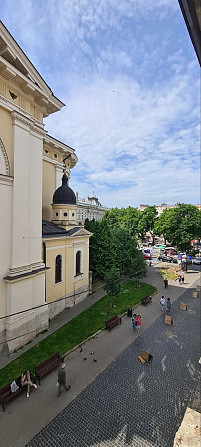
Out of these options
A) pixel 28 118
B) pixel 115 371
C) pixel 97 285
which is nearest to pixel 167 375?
pixel 115 371

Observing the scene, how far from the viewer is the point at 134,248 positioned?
28.4 metres

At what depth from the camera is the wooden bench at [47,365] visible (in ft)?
34.4

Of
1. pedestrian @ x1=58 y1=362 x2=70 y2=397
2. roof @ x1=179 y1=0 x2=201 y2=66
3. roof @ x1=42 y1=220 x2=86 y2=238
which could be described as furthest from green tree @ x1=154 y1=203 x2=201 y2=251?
roof @ x1=179 y1=0 x2=201 y2=66

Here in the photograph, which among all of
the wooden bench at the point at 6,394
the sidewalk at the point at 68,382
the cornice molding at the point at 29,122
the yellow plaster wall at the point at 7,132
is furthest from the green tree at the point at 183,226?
the wooden bench at the point at 6,394

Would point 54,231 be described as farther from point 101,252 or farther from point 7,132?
point 7,132

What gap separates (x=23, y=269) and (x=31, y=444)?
7.96 m

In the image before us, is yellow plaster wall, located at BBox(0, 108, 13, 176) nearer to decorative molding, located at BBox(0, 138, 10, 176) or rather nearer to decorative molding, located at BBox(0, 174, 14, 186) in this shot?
decorative molding, located at BBox(0, 138, 10, 176)

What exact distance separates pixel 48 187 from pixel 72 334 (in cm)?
1461

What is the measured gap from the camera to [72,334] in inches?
579

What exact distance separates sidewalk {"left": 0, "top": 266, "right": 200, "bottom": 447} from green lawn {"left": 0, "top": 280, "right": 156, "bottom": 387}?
0.75 m

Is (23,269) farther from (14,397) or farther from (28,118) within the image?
(28,118)

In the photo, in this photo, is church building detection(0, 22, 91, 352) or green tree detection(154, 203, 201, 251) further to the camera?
green tree detection(154, 203, 201, 251)

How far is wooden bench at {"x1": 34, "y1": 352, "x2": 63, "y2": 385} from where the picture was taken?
10.5 metres

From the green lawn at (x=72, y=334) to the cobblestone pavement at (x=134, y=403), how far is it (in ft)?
10.8
